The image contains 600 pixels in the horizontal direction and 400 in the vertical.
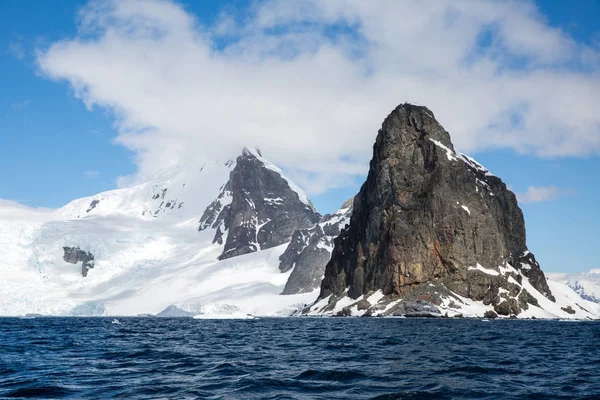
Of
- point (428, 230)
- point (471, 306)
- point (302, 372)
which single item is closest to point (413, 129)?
point (428, 230)

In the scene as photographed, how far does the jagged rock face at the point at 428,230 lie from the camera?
165125 millimetres

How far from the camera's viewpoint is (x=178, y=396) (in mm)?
25406

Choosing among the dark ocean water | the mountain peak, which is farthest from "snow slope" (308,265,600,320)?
the dark ocean water

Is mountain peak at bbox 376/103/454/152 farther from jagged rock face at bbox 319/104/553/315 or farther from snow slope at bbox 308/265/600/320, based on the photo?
snow slope at bbox 308/265/600/320

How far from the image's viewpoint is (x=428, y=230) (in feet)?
566

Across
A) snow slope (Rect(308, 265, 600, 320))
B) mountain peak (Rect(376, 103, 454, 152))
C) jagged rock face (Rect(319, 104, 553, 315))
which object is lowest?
snow slope (Rect(308, 265, 600, 320))

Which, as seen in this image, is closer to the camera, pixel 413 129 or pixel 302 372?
pixel 302 372

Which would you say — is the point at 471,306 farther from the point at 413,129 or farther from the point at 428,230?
the point at 413,129

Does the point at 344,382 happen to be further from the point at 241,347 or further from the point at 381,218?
the point at 381,218

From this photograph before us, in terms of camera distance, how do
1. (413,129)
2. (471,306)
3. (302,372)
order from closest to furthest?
(302,372)
(471,306)
(413,129)

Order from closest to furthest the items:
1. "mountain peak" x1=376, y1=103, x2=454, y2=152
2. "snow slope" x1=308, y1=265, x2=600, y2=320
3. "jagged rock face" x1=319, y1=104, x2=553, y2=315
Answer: "snow slope" x1=308, y1=265, x2=600, y2=320 < "jagged rock face" x1=319, y1=104, x2=553, y2=315 < "mountain peak" x1=376, y1=103, x2=454, y2=152

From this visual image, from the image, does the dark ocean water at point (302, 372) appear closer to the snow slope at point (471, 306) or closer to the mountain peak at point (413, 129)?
the snow slope at point (471, 306)

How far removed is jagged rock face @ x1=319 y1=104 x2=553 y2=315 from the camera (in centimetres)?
16512

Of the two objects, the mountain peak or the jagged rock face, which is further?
the mountain peak
